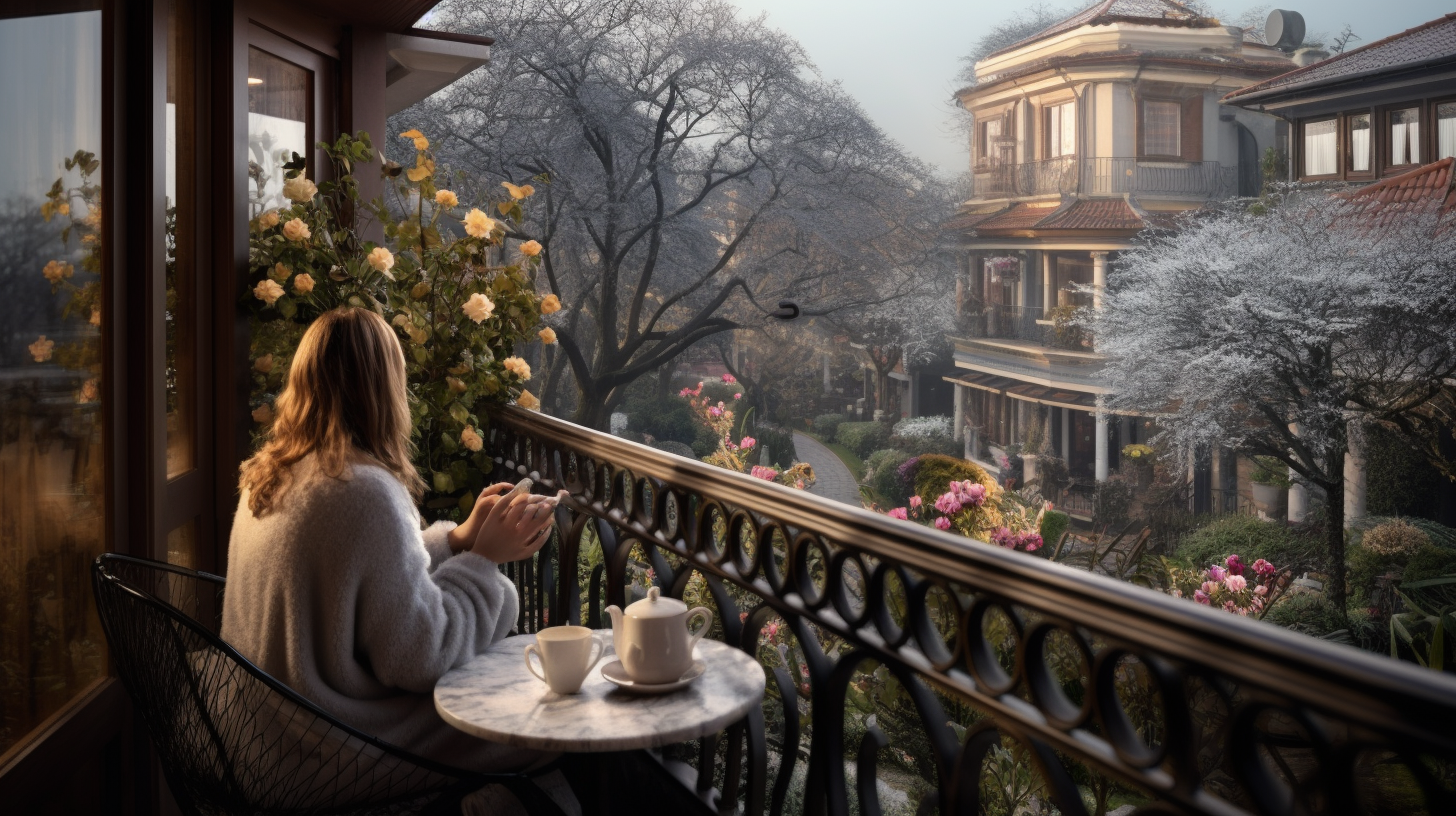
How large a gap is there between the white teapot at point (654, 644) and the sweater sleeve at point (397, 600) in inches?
9.1

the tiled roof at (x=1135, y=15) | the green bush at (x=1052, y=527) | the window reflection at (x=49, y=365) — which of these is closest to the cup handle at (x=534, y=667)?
the window reflection at (x=49, y=365)

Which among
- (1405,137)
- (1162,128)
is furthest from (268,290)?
(1162,128)

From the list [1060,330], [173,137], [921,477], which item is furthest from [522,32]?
[173,137]

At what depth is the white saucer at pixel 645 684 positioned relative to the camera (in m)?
1.20

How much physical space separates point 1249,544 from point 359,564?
17.2 meters

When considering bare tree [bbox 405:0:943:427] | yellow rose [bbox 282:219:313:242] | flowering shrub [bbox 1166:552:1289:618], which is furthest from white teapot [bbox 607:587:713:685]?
bare tree [bbox 405:0:943:427]

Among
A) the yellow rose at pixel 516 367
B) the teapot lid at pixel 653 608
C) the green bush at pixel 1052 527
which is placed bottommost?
the green bush at pixel 1052 527

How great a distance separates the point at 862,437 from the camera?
843 inches

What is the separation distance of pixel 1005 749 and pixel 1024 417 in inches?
685

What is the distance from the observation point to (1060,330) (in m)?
21.0

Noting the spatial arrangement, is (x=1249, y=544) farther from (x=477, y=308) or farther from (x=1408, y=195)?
(x=477, y=308)

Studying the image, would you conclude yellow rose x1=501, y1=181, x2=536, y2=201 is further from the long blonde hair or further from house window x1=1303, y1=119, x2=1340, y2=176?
house window x1=1303, y1=119, x2=1340, y2=176

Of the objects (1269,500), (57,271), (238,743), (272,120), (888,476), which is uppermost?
(272,120)

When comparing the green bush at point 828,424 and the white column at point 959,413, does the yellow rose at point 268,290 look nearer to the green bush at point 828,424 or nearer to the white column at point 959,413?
the green bush at point 828,424
